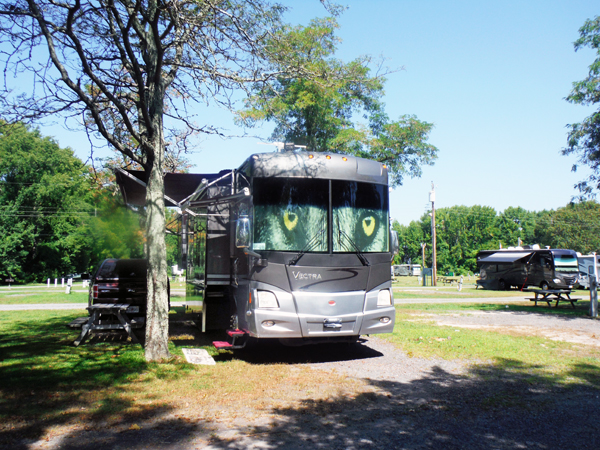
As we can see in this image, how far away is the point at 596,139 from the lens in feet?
51.5

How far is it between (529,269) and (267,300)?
29846 mm

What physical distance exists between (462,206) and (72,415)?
318 ft

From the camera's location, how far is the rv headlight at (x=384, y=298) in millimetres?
8445

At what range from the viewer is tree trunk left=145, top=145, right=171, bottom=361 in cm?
812

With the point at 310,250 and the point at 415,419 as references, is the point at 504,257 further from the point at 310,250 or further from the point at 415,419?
the point at 415,419

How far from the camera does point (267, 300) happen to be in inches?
307

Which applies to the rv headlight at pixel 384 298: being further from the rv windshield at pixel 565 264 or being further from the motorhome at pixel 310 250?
the rv windshield at pixel 565 264

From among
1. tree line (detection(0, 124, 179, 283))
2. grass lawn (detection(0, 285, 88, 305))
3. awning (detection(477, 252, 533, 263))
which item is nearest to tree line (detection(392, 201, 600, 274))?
awning (detection(477, 252, 533, 263))

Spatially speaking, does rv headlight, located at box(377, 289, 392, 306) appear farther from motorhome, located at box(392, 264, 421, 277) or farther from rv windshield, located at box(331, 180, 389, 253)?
motorhome, located at box(392, 264, 421, 277)

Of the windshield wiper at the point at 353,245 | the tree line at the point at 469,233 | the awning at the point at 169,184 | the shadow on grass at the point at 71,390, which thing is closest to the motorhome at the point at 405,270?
the tree line at the point at 469,233

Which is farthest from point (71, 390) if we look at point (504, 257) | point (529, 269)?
point (504, 257)

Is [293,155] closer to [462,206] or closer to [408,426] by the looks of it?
[408,426]

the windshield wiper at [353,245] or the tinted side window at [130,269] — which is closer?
the windshield wiper at [353,245]

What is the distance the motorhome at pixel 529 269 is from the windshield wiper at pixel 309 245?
26.4 meters
